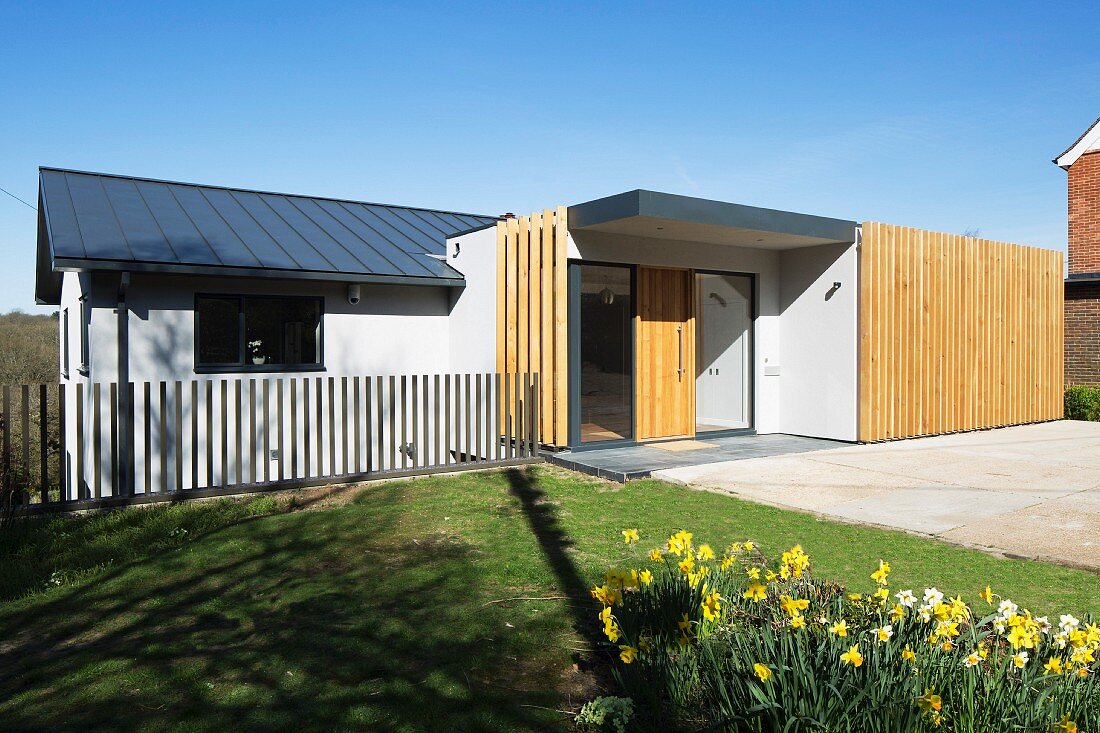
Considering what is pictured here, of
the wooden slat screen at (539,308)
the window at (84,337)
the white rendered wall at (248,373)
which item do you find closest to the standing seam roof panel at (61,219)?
the white rendered wall at (248,373)

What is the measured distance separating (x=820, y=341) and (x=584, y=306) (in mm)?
4186

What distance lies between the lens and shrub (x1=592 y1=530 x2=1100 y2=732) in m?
2.65

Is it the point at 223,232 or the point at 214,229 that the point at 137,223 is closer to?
the point at 214,229

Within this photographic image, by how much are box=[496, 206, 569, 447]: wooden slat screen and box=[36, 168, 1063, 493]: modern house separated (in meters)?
0.03

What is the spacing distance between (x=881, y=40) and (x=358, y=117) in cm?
1012

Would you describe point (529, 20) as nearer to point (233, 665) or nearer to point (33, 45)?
point (33, 45)

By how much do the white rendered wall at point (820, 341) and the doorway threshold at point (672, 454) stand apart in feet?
1.38

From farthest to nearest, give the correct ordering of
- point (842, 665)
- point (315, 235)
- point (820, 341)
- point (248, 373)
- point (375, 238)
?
point (375, 238) < point (315, 235) < point (820, 341) < point (248, 373) < point (842, 665)

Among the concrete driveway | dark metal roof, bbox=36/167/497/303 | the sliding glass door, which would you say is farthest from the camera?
the sliding glass door

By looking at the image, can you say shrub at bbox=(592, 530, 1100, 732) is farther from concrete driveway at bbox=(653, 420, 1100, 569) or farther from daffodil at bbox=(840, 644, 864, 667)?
concrete driveway at bbox=(653, 420, 1100, 569)

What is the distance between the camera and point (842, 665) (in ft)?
9.54

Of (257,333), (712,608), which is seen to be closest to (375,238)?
(257,333)

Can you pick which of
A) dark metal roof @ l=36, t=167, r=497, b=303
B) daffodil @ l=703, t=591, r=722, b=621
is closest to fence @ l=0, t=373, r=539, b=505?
dark metal roof @ l=36, t=167, r=497, b=303

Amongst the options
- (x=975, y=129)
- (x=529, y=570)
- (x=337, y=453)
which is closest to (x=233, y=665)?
(x=529, y=570)
